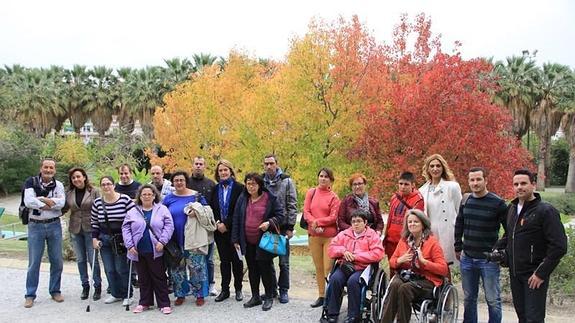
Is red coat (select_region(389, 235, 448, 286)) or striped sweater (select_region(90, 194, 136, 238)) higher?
striped sweater (select_region(90, 194, 136, 238))

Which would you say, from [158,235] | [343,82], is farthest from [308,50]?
[158,235]

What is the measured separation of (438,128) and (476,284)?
7.35 metres

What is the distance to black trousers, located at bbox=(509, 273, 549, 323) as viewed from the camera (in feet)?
15.1

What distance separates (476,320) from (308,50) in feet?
32.2

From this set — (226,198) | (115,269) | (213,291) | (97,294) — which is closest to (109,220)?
(115,269)

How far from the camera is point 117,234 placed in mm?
6379

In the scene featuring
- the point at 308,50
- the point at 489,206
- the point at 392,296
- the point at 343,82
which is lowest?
the point at 392,296

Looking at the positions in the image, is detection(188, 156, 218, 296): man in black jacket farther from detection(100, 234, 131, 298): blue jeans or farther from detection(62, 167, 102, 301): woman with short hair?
detection(62, 167, 102, 301): woman with short hair

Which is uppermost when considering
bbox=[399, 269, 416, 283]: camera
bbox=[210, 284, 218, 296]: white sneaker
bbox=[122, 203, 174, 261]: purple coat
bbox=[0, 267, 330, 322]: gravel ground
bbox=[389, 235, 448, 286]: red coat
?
bbox=[122, 203, 174, 261]: purple coat

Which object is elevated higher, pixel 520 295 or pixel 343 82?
pixel 343 82

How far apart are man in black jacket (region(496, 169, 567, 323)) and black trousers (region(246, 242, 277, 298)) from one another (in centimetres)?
278

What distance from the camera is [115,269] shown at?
21.7 feet

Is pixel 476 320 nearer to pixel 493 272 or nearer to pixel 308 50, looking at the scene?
pixel 493 272

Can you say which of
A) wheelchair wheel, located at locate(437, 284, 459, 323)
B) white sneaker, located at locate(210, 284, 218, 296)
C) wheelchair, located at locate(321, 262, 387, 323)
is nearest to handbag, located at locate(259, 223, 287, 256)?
wheelchair, located at locate(321, 262, 387, 323)
